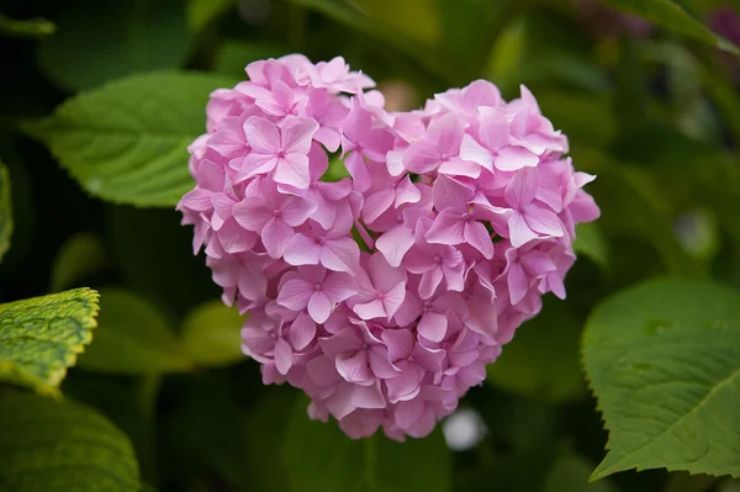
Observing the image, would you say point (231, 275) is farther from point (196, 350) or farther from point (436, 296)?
point (196, 350)

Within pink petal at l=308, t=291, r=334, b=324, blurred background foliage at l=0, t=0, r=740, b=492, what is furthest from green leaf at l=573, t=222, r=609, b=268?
pink petal at l=308, t=291, r=334, b=324

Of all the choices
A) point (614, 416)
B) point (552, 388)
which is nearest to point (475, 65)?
point (552, 388)

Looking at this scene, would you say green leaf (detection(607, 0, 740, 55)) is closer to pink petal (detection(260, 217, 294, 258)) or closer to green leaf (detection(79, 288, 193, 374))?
pink petal (detection(260, 217, 294, 258))

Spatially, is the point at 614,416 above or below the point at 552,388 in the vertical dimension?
above

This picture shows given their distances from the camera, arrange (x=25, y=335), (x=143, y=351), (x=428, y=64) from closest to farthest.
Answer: (x=25, y=335) < (x=143, y=351) < (x=428, y=64)

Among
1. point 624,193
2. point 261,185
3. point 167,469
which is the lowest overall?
A: point 167,469

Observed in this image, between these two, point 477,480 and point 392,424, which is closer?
point 392,424
